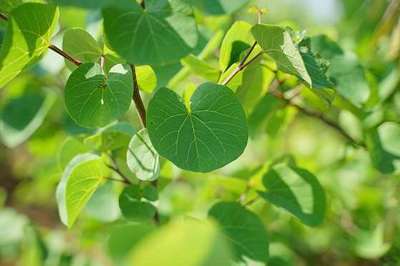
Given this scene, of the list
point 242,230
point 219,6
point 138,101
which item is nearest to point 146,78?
point 138,101

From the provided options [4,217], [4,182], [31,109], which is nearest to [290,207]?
[31,109]

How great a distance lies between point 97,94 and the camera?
664mm

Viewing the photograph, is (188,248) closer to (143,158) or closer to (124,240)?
(124,240)

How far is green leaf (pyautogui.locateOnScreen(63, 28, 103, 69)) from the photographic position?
66cm

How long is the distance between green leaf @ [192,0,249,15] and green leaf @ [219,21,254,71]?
7 cm

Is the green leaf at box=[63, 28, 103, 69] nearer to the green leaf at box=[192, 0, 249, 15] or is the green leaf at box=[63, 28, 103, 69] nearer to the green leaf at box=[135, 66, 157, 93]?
the green leaf at box=[135, 66, 157, 93]

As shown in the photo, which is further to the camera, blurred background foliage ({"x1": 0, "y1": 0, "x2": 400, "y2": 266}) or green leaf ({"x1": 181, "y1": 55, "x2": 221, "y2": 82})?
blurred background foliage ({"x1": 0, "y1": 0, "x2": 400, "y2": 266})

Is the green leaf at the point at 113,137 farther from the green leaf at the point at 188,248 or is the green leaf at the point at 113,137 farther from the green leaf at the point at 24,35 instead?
the green leaf at the point at 188,248

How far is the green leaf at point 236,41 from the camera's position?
28.4 inches

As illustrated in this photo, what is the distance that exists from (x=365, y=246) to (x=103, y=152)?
60 cm

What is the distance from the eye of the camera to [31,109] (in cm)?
113

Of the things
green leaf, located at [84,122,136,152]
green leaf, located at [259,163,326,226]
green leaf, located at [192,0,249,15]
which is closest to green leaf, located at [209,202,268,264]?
green leaf, located at [259,163,326,226]

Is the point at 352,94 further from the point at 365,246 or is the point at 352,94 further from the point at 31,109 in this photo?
the point at 31,109

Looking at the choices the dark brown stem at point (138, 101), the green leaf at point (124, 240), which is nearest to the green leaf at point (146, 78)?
the dark brown stem at point (138, 101)
